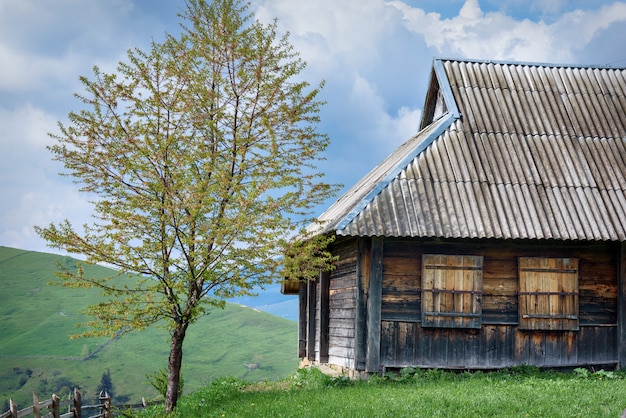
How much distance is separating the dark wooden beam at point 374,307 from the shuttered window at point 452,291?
103 cm

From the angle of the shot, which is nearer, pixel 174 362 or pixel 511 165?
pixel 174 362

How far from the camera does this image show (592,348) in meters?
16.2

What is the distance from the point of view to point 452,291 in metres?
15.4

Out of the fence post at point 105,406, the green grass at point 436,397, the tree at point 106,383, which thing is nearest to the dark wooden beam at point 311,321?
the green grass at point 436,397

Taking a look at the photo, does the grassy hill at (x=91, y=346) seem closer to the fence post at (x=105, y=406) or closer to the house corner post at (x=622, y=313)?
the fence post at (x=105, y=406)

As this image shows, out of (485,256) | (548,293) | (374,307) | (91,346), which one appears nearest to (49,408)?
(374,307)

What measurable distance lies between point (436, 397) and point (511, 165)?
23.1ft

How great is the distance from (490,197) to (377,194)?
269cm

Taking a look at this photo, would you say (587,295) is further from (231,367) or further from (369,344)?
(231,367)

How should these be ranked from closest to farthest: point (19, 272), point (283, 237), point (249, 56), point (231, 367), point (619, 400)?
point (619, 400)
point (283, 237)
point (249, 56)
point (231, 367)
point (19, 272)

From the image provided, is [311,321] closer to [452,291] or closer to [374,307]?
[374,307]

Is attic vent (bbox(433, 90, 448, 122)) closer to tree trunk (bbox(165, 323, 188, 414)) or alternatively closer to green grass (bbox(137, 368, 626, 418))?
green grass (bbox(137, 368, 626, 418))

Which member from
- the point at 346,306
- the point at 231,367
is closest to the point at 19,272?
the point at 231,367

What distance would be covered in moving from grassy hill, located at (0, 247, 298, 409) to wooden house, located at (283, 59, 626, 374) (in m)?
77.6
